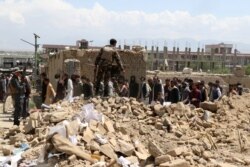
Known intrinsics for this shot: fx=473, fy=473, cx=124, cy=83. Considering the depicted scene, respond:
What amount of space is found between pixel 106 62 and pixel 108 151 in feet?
16.1

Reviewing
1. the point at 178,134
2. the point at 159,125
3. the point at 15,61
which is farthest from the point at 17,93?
the point at 15,61

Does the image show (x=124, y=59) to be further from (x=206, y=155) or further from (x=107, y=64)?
(x=206, y=155)

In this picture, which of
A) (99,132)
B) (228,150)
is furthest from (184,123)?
(99,132)

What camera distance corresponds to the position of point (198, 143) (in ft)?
22.9

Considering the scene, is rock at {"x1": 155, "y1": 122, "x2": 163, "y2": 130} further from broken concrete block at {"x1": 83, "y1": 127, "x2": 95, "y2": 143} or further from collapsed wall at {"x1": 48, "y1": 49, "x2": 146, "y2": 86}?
collapsed wall at {"x1": 48, "y1": 49, "x2": 146, "y2": 86}

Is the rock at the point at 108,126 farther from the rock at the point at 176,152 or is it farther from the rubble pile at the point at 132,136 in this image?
the rock at the point at 176,152

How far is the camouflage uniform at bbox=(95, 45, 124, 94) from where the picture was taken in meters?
10.9

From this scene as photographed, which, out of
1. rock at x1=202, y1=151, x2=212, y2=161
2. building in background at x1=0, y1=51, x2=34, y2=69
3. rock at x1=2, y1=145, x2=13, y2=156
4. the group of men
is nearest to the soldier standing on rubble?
Result: the group of men

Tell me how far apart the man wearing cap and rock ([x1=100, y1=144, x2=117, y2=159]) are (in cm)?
438

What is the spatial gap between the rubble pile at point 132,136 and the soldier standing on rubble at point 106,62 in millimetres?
1256

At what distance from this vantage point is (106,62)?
11023mm

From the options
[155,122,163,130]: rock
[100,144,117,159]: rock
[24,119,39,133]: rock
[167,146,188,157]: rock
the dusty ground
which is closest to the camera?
[167,146,188,157]: rock

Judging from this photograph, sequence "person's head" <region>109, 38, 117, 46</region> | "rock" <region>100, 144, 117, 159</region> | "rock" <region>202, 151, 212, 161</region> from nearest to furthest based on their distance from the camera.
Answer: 1. "rock" <region>100, 144, 117, 159</region>
2. "rock" <region>202, 151, 212, 161</region>
3. "person's head" <region>109, 38, 117, 46</region>

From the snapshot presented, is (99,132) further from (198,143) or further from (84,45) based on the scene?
(84,45)
